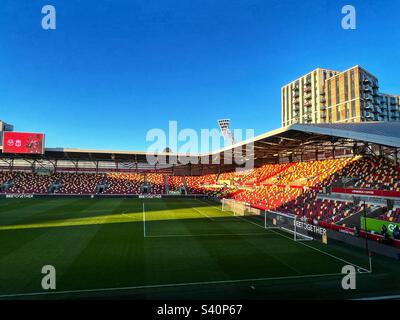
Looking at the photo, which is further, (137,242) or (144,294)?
(137,242)

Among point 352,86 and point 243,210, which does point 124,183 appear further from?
point 352,86

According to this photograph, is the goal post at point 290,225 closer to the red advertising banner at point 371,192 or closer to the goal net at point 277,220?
the goal net at point 277,220

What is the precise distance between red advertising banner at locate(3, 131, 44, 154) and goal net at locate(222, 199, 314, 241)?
4057 cm

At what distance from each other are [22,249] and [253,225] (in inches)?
807

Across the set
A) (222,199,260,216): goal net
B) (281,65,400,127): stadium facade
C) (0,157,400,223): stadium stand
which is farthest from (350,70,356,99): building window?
(222,199,260,216): goal net

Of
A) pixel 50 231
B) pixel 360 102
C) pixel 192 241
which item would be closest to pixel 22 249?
pixel 50 231

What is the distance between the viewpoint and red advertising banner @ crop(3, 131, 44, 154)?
5619 centimetres

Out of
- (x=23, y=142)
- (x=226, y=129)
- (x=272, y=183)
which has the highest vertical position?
(x=226, y=129)

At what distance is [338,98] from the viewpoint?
320 ft

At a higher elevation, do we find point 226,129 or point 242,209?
point 226,129

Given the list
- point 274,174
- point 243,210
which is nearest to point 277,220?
point 243,210

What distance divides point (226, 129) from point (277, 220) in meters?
83.4

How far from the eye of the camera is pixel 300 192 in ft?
123
